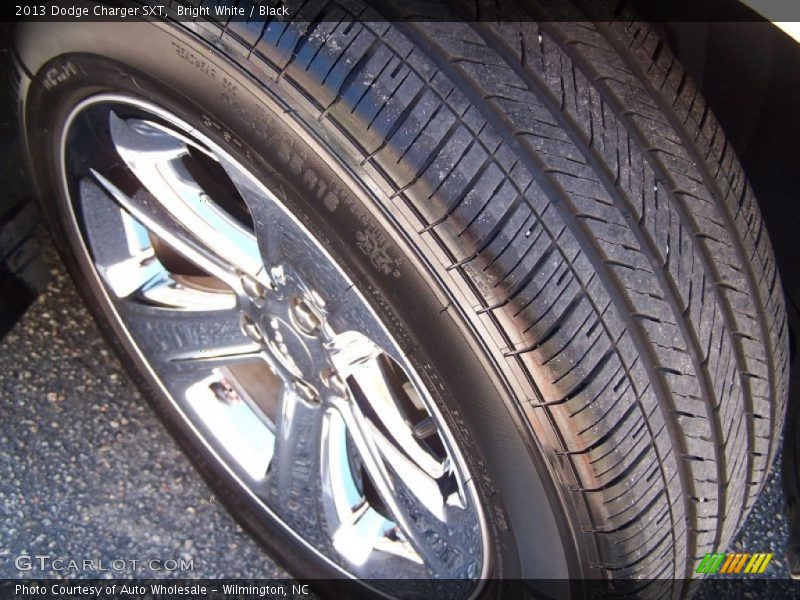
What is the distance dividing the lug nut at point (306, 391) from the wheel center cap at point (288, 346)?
0.02 meters

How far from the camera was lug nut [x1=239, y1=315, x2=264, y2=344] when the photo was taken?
58.5 inches

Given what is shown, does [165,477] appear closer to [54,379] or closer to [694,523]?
[54,379]

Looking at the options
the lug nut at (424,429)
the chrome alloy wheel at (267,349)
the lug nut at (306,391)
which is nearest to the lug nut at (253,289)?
the chrome alloy wheel at (267,349)

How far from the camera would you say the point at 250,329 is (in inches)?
59.1

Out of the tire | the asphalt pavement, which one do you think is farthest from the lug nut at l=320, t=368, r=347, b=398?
the asphalt pavement

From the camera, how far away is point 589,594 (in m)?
1.15

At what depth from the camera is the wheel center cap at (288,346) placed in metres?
1.37

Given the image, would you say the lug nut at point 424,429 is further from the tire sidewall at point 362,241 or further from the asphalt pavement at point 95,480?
the asphalt pavement at point 95,480

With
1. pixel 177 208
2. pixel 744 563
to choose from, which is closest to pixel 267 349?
pixel 177 208

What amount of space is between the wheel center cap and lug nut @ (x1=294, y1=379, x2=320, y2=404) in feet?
0.07

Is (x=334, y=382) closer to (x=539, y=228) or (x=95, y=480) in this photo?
(x=539, y=228)

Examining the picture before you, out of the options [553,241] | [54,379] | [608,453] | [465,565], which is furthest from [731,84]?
[54,379]

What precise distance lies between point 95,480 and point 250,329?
0.55 metres

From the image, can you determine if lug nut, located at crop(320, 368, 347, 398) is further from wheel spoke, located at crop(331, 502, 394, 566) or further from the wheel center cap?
wheel spoke, located at crop(331, 502, 394, 566)
